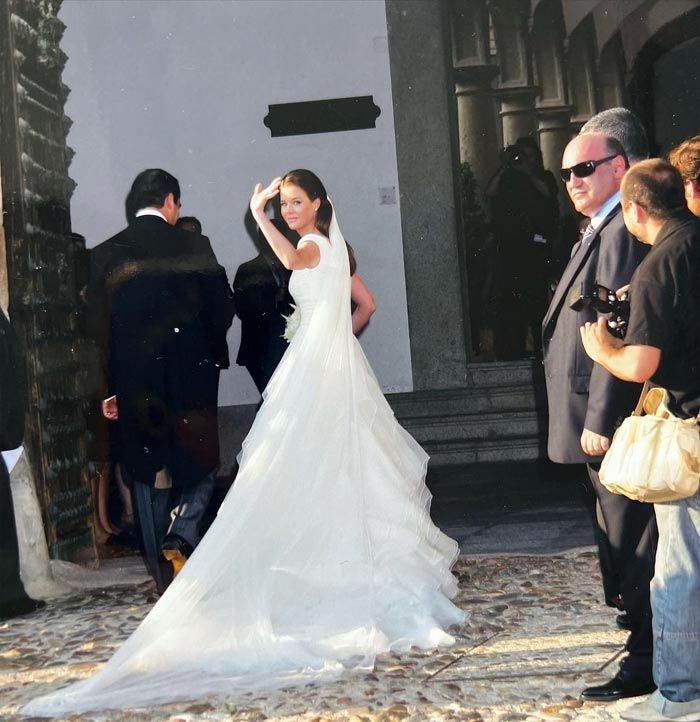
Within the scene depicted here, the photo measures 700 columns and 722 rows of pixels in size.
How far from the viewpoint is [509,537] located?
6082 mm

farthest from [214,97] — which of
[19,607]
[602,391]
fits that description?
[602,391]

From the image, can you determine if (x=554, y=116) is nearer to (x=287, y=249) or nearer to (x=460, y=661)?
(x=287, y=249)

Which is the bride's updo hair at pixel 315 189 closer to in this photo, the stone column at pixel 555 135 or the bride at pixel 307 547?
the bride at pixel 307 547

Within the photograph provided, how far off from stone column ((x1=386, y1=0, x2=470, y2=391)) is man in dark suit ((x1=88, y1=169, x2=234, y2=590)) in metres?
1.08

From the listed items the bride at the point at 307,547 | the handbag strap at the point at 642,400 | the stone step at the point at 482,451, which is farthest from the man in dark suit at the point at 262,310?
the handbag strap at the point at 642,400

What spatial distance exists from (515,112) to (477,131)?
23cm

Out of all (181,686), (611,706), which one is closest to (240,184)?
(181,686)

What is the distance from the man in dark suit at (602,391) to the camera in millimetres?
3748

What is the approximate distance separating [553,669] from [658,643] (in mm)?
704

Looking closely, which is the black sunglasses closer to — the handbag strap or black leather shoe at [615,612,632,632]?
the handbag strap

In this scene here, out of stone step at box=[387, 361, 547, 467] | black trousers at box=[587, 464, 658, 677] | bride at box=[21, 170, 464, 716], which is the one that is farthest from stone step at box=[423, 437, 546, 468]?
black trousers at box=[587, 464, 658, 677]

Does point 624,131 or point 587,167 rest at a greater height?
point 624,131

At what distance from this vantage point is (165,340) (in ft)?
18.2

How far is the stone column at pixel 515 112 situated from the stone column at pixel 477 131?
0.31 feet
